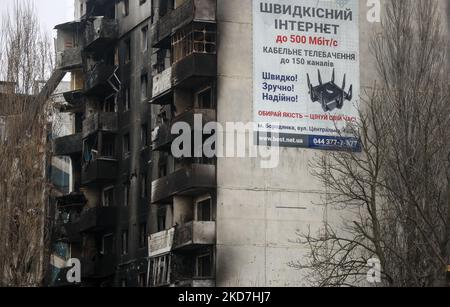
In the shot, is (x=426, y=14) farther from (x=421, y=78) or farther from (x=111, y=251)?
(x=111, y=251)

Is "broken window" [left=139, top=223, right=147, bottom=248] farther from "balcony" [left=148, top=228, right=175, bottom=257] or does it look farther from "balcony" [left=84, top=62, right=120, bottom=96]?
"balcony" [left=84, top=62, right=120, bottom=96]

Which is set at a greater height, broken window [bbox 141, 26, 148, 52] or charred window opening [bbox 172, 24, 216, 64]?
broken window [bbox 141, 26, 148, 52]

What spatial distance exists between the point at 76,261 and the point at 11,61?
13.4 m

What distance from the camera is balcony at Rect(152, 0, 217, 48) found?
44.8m

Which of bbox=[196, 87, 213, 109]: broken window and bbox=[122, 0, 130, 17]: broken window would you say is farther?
bbox=[122, 0, 130, 17]: broken window

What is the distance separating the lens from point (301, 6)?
45.9 meters

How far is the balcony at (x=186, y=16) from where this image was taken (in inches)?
1764

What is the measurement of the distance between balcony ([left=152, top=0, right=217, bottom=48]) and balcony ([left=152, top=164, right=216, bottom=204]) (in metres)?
5.91

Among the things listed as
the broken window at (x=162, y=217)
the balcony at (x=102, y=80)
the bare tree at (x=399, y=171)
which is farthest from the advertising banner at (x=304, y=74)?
the balcony at (x=102, y=80)

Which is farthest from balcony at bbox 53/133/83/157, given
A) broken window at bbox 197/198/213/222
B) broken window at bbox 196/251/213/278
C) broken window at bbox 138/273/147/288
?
broken window at bbox 196/251/213/278

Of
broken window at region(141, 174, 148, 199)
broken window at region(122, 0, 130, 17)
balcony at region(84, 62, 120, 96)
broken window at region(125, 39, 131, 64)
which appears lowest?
broken window at region(141, 174, 148, 199)

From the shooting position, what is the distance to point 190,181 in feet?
145

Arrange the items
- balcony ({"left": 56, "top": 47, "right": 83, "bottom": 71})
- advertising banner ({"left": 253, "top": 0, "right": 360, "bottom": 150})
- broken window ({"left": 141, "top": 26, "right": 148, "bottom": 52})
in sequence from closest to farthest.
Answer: advertising banner ({"left": 253, "top": 0, "right": 360, "bottom": 150}) < broken window ({"left": 141, "top": 26, "right": 148, "bottom": 52}) < balcony ({"left": 56, "top": 47, "right": 83, "bottom": 71})
